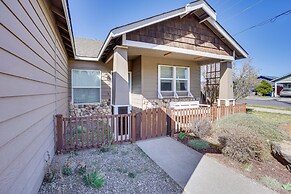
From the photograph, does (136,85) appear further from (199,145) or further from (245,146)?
(245,146)

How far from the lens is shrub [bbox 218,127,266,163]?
3488mm

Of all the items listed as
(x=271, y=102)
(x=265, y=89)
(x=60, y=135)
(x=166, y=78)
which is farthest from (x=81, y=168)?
(x=265, y=89)

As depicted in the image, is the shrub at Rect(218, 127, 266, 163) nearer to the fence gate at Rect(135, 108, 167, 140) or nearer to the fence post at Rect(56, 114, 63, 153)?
the fence gate at Rect(135, 108, 167, 140)

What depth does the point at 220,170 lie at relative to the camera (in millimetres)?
3234

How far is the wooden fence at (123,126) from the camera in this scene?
13.7 feet

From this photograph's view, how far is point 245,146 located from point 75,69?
773cm

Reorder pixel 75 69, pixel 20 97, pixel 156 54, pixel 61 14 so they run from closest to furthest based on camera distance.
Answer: pixel 20 97, pixel 61 14, pixel 156 54, pixel 75 69

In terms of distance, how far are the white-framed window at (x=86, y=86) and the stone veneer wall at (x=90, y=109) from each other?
0.73 feet

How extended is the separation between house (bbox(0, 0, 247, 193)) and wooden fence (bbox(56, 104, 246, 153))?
41 cm

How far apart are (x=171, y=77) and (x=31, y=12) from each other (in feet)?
23.5

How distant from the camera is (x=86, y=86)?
26.6ft

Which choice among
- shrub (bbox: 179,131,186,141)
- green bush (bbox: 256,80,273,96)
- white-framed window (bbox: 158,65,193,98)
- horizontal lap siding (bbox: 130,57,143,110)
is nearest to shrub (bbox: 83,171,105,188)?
shrub (bbox: 179,131,186,141)

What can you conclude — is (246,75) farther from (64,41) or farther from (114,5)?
(64,41)

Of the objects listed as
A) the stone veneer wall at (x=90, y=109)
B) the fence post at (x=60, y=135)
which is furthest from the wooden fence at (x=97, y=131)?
the stone veneer wall at (x=90, y=109)
